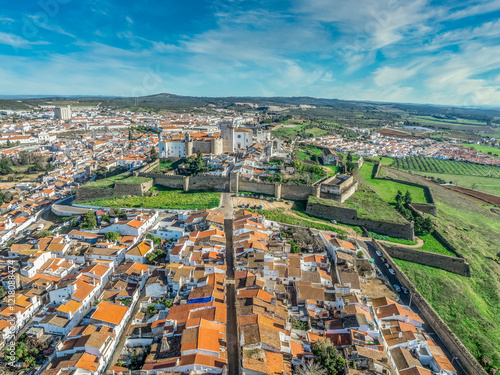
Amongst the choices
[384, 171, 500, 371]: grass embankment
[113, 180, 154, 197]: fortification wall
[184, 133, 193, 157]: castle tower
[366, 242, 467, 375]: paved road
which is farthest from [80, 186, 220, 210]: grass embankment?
[384, 171, 500, 371]: grass embankment

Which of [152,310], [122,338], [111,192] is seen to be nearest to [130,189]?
[111,192]

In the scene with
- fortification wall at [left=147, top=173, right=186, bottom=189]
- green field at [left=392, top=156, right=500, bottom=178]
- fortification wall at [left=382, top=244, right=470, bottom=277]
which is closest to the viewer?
fortification wall at [left=382, top=244, right=470, bottom=277]

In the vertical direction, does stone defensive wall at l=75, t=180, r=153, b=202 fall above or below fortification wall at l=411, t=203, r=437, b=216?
above

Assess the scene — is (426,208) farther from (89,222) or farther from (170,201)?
(89,222)

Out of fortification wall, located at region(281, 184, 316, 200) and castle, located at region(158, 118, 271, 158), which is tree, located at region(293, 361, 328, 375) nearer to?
fortification wall, located at region(281, 184, 316, 200)

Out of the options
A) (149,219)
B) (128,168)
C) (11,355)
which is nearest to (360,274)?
(149,219)

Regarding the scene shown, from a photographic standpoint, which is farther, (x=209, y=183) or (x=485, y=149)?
(x=485, y=149)

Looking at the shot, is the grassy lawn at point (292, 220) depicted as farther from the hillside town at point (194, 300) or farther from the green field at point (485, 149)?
the green field at point (485, 149)
